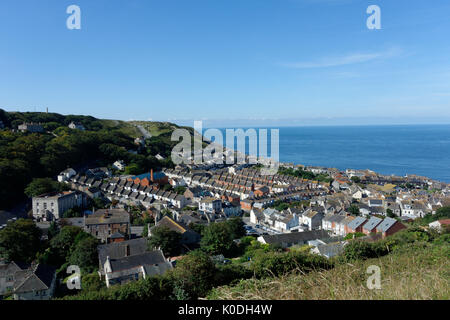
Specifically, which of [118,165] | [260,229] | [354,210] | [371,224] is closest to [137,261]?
[260,229]

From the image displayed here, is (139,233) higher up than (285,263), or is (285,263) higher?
(285,263)

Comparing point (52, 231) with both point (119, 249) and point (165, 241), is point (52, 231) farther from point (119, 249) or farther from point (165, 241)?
point (165, 241)

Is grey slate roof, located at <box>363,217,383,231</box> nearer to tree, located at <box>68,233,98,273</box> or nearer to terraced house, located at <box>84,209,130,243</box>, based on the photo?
terraced house, located at <box>84,209,130,243</box>

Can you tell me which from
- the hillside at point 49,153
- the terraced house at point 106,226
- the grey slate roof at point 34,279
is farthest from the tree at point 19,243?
the hillside at point 49,153

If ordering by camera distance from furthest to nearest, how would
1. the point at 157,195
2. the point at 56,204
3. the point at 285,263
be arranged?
the point at 157,195 < the point at 56,204 < the point at 285,263

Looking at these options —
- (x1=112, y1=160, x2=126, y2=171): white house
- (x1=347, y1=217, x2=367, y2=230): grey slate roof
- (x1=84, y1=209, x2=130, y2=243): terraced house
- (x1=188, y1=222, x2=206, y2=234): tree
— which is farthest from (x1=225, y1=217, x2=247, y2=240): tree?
(x1=112, y1=160, x2=126, y2=171): white house
